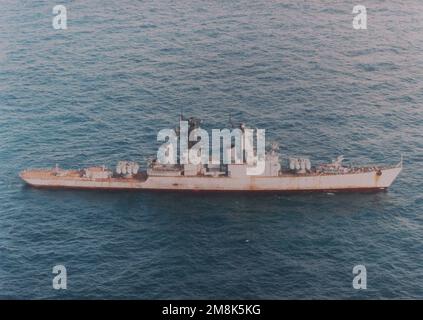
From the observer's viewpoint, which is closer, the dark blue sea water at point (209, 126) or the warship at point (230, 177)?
the dark blue sea water at point (209, 126)

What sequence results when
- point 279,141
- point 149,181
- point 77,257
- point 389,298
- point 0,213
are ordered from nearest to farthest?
1. point 389,298
2. point 77,257
3. point 0,213
4. point 149,181
5. point 279,141

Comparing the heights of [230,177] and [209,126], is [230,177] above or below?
below

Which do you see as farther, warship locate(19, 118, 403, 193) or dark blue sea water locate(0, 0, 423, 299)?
warship locate(19, 118, 403, 193)
